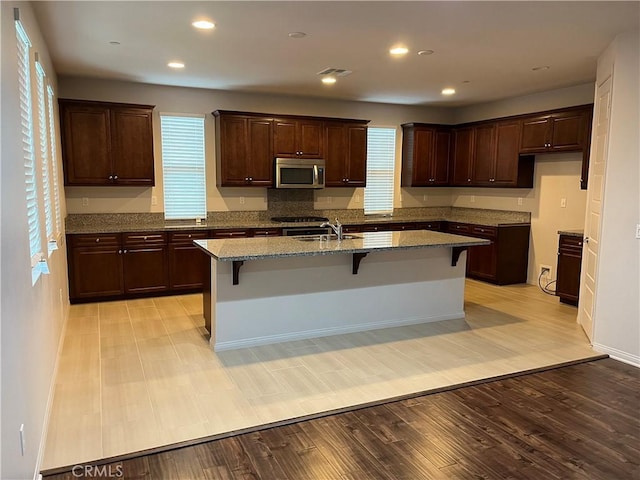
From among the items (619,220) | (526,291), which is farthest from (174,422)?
(526,291)

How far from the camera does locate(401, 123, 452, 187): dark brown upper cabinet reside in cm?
745

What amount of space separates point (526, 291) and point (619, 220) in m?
2.56

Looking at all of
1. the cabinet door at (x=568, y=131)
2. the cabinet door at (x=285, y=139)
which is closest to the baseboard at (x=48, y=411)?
the cabinet door at (x=285, y=139)

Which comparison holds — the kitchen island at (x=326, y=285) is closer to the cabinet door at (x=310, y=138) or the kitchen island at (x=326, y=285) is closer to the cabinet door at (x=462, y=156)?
the cabinet door at (x=310, y=138)

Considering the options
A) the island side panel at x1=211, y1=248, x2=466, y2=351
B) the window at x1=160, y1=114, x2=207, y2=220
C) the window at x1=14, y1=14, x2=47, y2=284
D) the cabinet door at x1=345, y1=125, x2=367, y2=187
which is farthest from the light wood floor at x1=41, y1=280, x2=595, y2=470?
the cabinet door at x1=345, y1=125, x2=367, y2=187

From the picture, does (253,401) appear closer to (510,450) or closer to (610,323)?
(510,450)

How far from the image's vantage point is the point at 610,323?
3.97 metres

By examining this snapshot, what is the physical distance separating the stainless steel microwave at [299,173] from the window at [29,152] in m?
3.59

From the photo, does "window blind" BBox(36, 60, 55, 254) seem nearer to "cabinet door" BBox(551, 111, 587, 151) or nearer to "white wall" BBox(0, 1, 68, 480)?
"white wall" BBox(0, 1, 68, 480)

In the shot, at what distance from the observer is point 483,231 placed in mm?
6695

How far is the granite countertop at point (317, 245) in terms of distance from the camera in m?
3.73

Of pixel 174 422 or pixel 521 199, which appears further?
pixel 521 199

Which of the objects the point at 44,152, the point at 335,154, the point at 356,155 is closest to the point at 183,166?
the point at 335,154

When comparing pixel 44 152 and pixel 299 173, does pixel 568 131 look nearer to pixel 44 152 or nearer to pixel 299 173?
pixel 299 173
